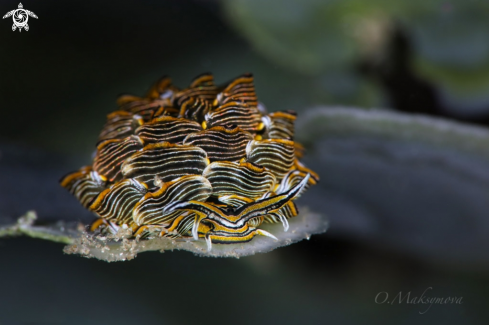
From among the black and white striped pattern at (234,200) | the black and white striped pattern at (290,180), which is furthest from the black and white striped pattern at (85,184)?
the black and white striped pattern at (290,180)

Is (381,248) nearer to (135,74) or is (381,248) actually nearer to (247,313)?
(247,313)

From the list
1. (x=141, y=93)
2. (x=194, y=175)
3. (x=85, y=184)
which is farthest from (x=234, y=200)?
(x=141, y=93)

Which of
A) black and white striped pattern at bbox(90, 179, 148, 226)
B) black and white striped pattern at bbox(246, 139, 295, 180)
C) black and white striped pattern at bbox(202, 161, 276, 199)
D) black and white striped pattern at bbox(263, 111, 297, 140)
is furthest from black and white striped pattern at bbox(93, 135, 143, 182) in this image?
black and white striped pattern at bbox(263, 111, 297, 140)

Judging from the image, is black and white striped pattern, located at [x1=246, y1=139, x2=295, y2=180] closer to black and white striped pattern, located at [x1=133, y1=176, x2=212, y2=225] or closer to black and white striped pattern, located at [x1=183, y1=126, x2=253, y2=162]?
black and white striped pattern, located at [x1=183, y1=126, x2=253, y2=162]

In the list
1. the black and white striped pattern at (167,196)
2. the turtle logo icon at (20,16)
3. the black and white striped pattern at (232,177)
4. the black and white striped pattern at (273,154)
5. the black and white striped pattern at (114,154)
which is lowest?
the black and white striped pattern at (167,196)

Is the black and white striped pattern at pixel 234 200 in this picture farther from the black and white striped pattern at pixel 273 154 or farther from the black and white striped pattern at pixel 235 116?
the black and white striped pattern at pixel 235 116

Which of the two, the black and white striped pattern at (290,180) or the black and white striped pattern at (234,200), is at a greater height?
the black and white striped pattern at (290,180)
